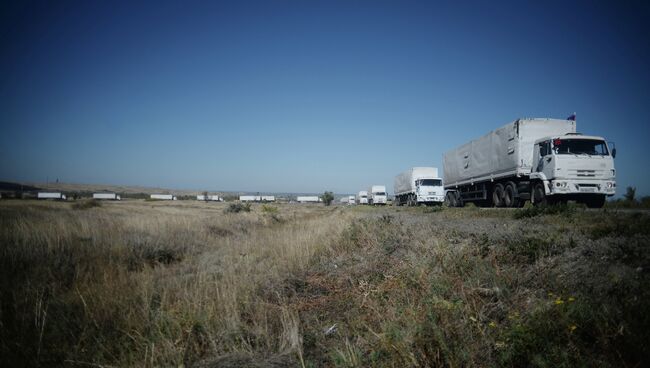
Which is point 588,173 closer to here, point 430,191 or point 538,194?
point 538,194

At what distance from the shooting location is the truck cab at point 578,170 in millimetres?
13133

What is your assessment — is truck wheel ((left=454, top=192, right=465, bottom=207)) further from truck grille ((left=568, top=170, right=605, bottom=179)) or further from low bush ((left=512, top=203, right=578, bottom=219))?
low bush ((left=512, top=203, right=578, bottom=219))

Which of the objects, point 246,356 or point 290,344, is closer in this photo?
point 246,356

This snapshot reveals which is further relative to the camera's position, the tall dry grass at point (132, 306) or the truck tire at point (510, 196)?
the truck tire at point (510, 196)

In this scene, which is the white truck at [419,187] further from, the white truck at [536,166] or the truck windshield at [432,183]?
the white truck at [536,166]

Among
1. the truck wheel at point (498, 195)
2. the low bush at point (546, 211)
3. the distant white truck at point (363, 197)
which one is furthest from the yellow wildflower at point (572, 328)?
the distant white truck at point (363, 197)

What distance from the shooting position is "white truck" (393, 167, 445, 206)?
96.5ft

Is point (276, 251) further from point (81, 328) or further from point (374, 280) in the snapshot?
point (81, 328)

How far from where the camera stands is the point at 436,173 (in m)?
35.2

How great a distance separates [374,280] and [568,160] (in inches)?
521

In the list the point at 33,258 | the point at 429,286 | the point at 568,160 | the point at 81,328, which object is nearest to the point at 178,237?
the point at 33,258

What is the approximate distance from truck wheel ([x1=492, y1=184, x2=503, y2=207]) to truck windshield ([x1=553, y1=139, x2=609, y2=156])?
4738 millimetres

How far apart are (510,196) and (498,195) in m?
1.40

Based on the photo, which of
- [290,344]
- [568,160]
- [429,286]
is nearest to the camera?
[290,344]
